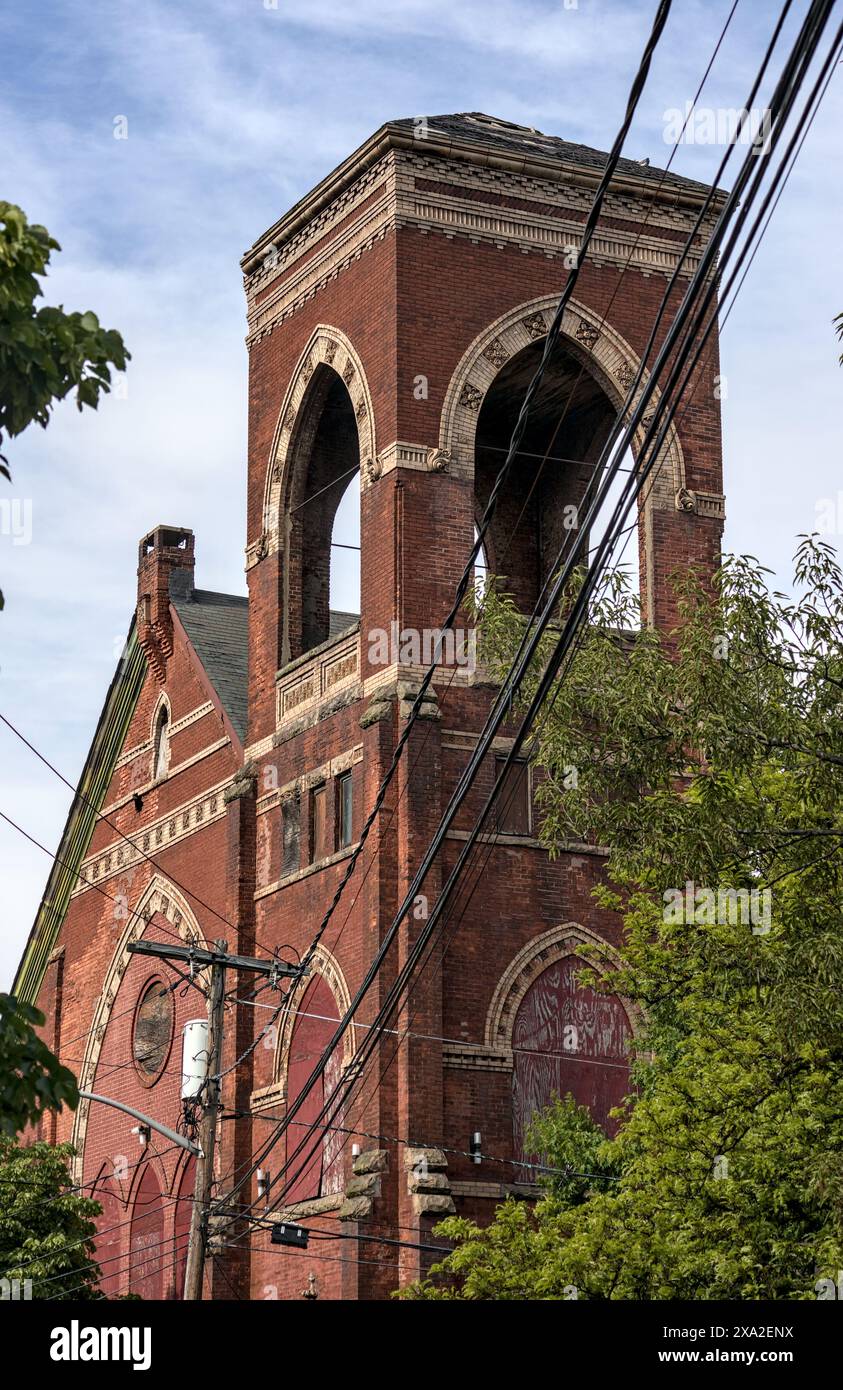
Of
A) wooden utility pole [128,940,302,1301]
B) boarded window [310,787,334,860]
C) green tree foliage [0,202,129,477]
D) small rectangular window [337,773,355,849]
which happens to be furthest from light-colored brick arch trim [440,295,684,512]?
green tree foliage [0,202,129,477]

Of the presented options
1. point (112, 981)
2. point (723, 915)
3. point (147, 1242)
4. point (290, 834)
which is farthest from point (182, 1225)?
point (723, 915)

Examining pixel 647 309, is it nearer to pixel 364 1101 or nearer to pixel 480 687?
pixel 480 687

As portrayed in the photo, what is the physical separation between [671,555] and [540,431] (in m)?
5.61

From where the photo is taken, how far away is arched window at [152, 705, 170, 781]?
4050 cm

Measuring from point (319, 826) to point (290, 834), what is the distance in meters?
1.11

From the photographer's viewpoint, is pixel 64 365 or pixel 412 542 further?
pixel 412 542

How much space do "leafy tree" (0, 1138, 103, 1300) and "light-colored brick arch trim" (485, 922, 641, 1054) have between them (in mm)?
7434

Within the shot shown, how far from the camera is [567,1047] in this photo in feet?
103

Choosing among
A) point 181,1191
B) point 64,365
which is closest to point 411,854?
point 181,1191

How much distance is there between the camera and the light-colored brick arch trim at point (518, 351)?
3297 centimetres

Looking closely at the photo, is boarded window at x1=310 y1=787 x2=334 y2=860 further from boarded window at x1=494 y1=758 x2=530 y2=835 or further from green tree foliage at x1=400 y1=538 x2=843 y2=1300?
green tree foliage at x1=400 y1=538 x2=843 y2=1300

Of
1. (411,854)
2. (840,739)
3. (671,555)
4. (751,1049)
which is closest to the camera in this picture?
(840,739)

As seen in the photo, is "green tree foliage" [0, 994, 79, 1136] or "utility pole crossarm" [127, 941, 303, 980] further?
"utility pole crossarm" [127, 941, 303, 980]

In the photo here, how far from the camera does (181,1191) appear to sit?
120 feet
